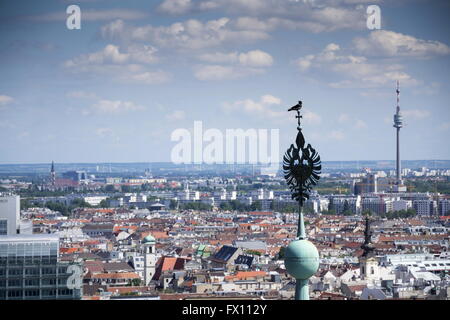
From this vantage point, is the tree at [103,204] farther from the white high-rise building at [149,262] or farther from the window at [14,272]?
the window at [14,272]

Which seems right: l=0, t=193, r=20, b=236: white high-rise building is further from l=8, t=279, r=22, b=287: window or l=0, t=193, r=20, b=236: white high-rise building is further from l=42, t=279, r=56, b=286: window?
l=42, t=279, r=56, b=286: window

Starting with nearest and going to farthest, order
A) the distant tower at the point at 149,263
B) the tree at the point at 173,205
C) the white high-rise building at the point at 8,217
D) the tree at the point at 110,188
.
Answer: the white high-rise building at the point at 8,217, the distant tower at the point at 149,263, the tree at the point at 173,205, the tree at the point at 110,188

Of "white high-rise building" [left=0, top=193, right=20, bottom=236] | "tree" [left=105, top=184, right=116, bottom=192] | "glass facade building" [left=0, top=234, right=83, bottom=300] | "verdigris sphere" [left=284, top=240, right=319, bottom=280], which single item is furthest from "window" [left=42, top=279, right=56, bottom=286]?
"tree" [left=105, top=184, right=116, bottom=192]

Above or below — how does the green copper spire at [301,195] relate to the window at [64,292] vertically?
above

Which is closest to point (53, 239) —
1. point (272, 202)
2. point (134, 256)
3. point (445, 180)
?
point (134, 256)

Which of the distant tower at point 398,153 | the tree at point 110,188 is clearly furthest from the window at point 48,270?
the tree at point 110,188

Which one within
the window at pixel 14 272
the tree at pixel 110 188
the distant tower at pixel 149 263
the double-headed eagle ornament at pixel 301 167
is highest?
the double-headed eagle ornament at pixel 301 167

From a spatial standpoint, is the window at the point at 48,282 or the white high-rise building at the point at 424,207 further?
the white high-rise building at the point at 424,207
